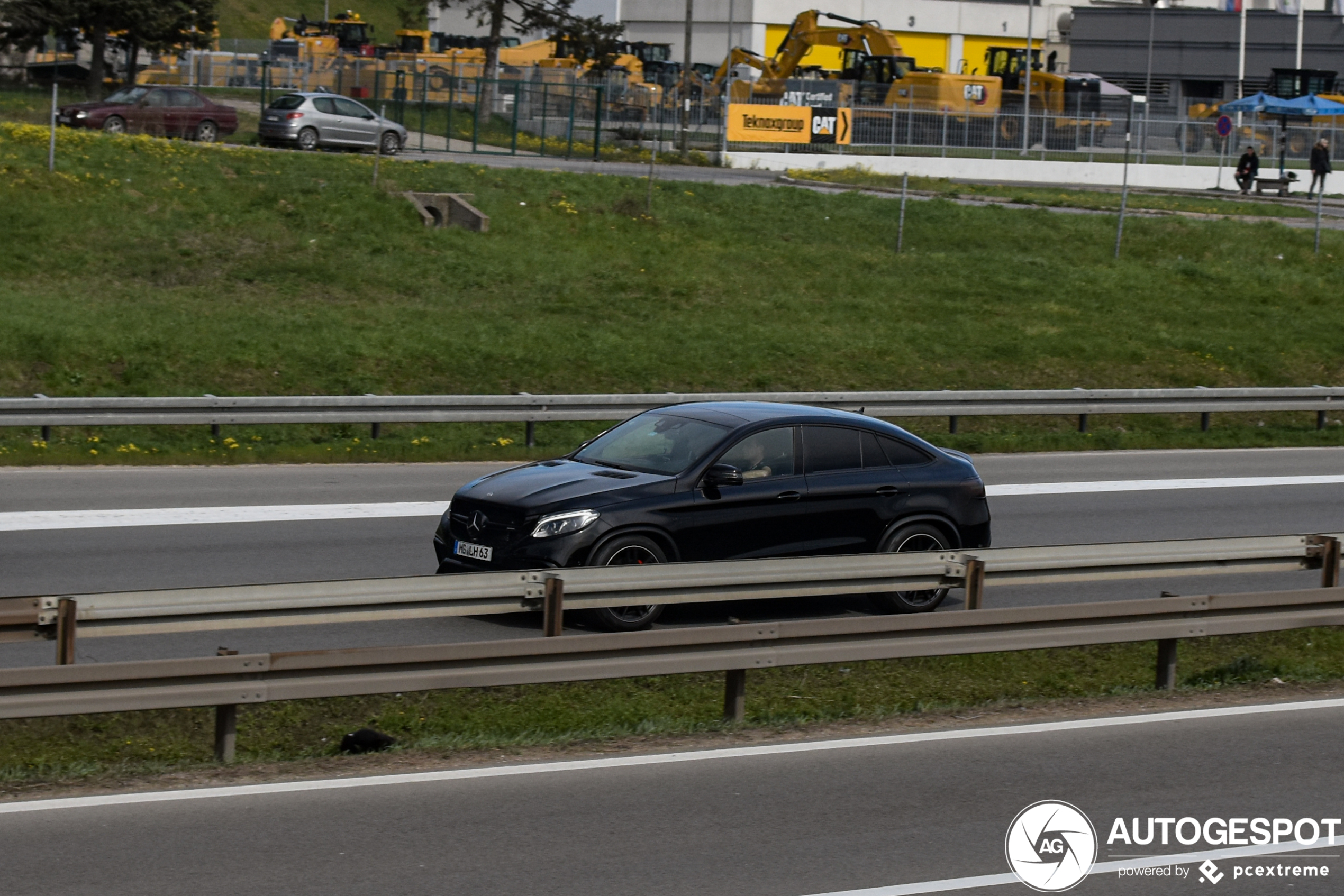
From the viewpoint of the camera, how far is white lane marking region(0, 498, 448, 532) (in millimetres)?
13453

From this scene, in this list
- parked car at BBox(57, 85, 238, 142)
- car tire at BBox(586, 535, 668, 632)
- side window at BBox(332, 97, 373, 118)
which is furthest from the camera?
side window at BBox(332, 97, 373, 118)

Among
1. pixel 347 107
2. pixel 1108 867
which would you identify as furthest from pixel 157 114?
pixel 1108 867

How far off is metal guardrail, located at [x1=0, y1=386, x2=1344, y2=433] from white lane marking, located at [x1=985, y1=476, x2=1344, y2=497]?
2.30m

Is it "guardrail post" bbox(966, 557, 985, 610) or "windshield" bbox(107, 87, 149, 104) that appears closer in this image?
"guardrail post" bbox(966, 557, 985, 610)

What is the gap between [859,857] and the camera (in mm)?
6336

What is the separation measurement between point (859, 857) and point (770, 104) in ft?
159

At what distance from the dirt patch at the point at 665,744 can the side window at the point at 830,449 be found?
106 inches

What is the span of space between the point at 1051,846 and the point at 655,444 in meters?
5.14

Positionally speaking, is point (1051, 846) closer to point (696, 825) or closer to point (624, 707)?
point (696, 825)

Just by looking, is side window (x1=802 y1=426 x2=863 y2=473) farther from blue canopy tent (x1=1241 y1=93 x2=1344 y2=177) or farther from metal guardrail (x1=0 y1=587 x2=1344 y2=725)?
blue canopy tent (x1=1241 y1=93 x2=1344 y2=177)

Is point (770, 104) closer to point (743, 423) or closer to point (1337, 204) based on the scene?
point (1337, 204)

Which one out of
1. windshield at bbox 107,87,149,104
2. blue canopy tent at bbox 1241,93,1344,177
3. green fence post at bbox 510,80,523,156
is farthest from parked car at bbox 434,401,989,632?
blue canopy tent at bbox 1241,93,1344,177

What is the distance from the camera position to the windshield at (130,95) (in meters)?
36.4

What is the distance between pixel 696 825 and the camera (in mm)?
6691
